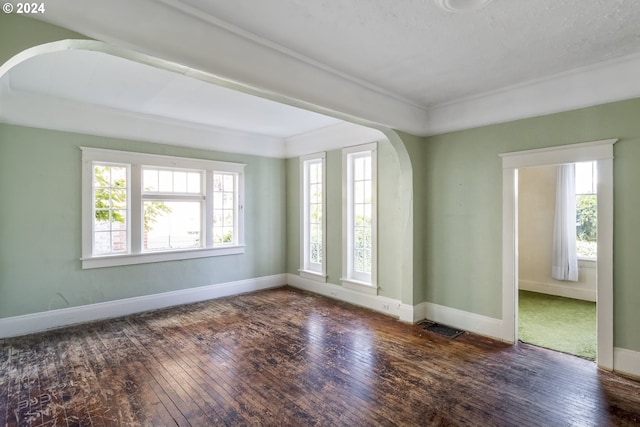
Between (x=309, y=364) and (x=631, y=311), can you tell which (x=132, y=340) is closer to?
(x=309, y=364)

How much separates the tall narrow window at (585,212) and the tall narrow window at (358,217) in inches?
142

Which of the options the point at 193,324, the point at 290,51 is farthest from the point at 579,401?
the point at 193,324

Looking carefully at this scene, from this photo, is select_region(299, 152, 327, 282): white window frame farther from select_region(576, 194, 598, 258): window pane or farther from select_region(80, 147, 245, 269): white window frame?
select_region(576, 194, 598, 258): window pane

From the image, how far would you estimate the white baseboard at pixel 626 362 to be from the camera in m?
2.84

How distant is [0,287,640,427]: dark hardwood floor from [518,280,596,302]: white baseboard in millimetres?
2763

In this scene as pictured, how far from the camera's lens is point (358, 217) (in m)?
5.18

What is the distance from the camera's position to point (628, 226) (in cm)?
290

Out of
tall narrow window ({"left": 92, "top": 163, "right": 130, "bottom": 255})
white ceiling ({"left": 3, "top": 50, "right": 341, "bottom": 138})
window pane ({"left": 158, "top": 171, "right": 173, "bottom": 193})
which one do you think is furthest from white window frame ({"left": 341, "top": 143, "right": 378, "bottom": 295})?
tall narrow window ({"left": 92, "top": 163, "right": 130, "bottom": 255})

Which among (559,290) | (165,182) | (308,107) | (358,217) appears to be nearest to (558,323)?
(559,290)

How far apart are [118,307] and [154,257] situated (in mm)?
808

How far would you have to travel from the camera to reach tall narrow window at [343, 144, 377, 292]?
4988 millimetres

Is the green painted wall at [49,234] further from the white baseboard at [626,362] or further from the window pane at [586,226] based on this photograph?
the window pane at [586,226]

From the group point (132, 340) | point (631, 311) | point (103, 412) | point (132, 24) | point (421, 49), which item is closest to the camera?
point (132, 24)

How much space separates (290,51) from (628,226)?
340 cm
